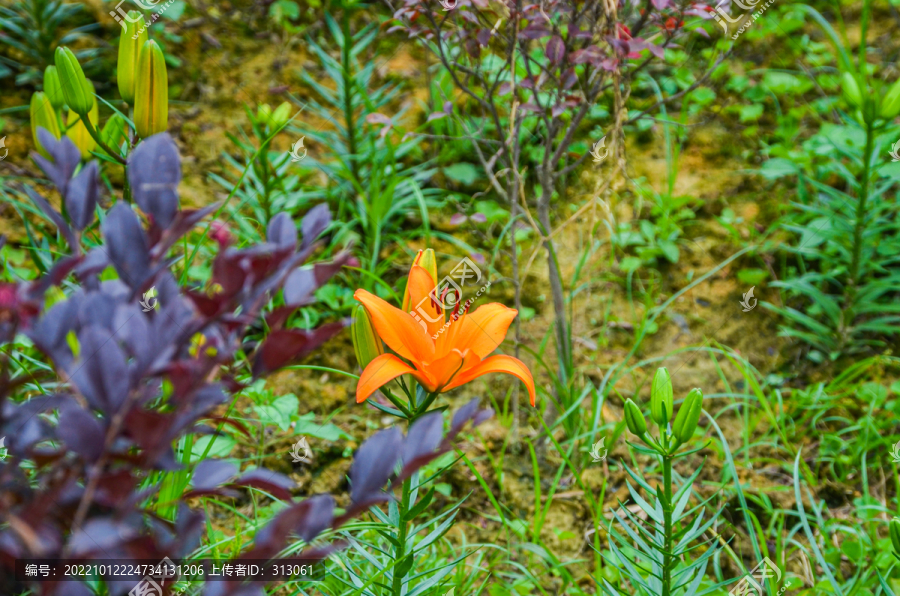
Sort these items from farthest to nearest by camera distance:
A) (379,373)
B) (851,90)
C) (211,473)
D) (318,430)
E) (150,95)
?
(851,90)
(318,430)
(150,95)
(379,373)
(211,473)

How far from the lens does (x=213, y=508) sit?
1.52m

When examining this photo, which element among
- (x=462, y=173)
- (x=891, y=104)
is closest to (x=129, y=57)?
(x=462, y=173)

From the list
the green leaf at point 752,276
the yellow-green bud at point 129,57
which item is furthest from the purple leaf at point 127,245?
the green leaf at point 752,276

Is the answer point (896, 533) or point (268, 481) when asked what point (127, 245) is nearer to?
point (268, 481)

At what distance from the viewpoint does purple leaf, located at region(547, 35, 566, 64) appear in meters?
1.45

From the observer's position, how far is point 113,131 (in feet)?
4.49

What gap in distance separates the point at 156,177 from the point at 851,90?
1811 millimetres

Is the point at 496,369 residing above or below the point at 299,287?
below

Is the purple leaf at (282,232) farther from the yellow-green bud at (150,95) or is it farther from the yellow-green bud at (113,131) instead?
the yellow-green bud at (113,131)

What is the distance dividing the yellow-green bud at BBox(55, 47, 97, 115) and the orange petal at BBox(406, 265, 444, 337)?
708mm

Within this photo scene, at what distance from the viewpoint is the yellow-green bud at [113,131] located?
124 cm

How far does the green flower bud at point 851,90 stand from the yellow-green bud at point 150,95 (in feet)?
5.56

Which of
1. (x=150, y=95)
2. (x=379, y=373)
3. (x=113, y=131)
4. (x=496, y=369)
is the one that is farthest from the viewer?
(x=113, y=131)

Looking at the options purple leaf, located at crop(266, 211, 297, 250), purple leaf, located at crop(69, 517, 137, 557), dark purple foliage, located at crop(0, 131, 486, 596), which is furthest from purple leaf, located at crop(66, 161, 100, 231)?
purple leaf, located at crop(69, 517, 137, 557)
